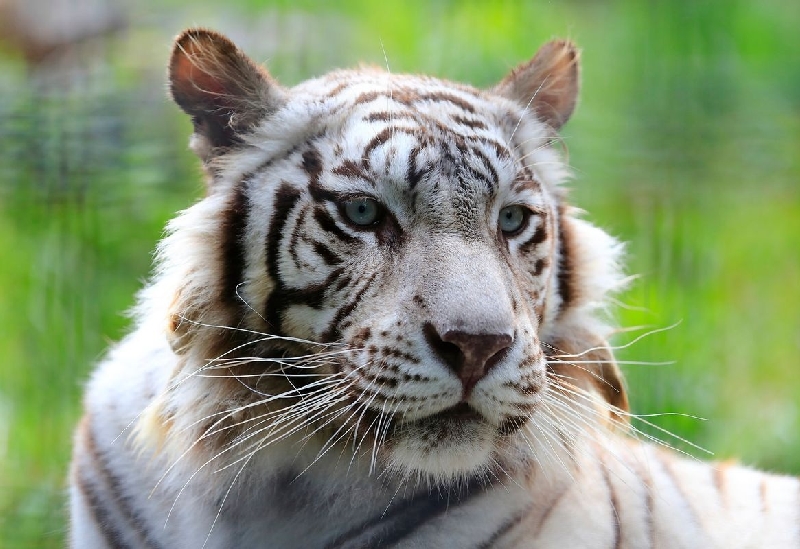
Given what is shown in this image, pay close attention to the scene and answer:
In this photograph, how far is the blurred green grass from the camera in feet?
8.22

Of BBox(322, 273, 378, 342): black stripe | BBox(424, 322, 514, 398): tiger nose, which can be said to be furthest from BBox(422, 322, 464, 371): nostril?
BBox(322, 273, 378, 342): black stripe

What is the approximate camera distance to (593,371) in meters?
1.61

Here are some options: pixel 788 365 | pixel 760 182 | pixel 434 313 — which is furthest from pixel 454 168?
pixel 760 182

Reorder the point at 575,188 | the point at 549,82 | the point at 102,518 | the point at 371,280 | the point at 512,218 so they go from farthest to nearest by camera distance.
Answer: the point at 575,188, the point at 549,82, the point at 102,518, the point at 512,218, the point at 371,280

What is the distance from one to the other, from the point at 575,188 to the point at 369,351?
720 millimetres

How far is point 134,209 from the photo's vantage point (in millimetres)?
2869

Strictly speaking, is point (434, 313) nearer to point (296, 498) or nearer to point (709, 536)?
point (296, 498)

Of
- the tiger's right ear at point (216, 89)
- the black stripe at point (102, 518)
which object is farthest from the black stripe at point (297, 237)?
the black stripe at point (102, 518)

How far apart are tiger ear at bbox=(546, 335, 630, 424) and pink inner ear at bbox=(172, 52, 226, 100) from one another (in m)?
0.62

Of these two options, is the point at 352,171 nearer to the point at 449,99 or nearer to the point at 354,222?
the point at 354,222

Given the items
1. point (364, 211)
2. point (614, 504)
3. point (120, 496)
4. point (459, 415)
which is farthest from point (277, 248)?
point (614, 504)

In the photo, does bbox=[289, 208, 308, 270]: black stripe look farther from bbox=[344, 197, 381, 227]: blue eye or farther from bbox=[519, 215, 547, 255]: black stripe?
bbox=[519, 215, 547, 255]: black stripe

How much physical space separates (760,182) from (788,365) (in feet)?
2.82

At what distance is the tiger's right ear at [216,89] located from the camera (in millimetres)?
1455
